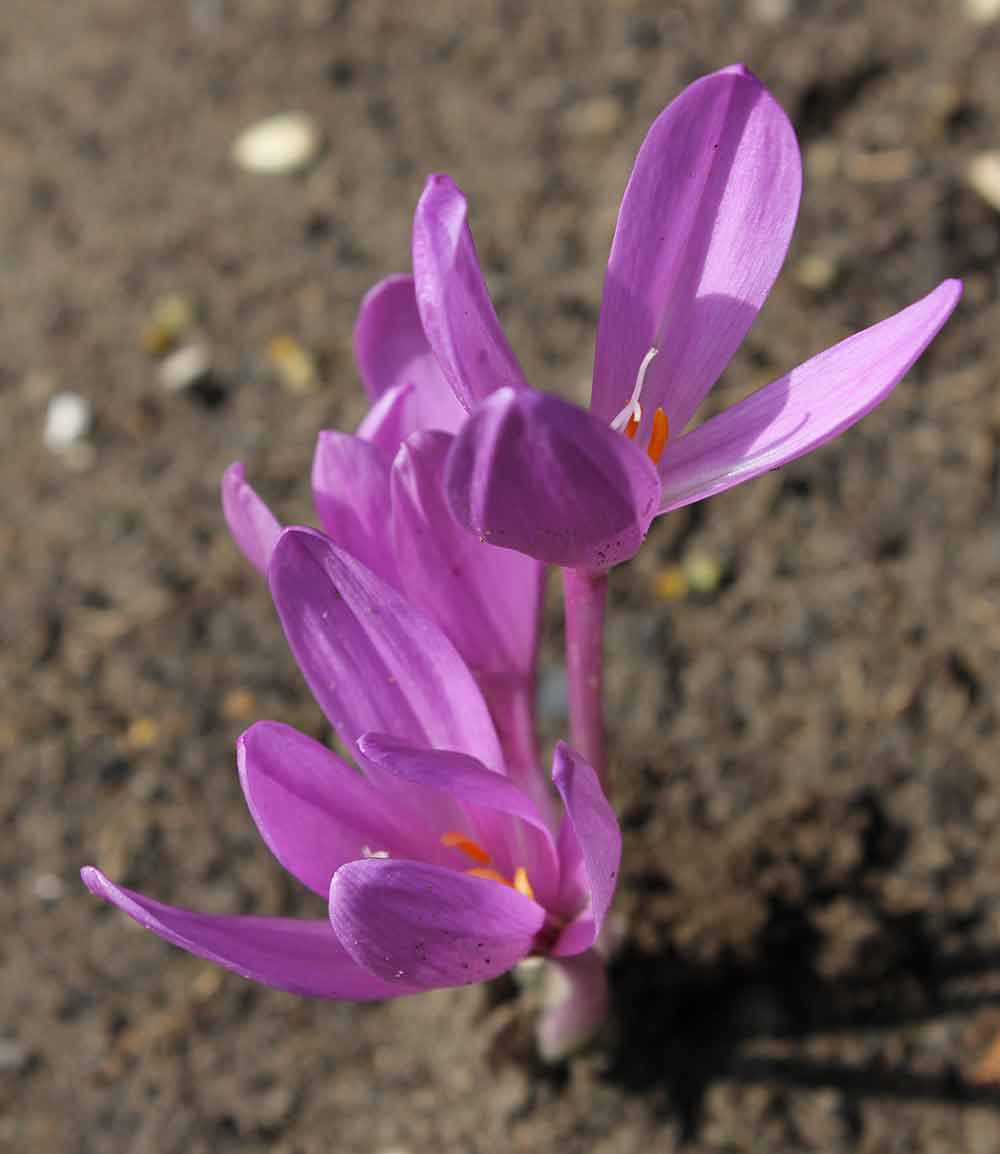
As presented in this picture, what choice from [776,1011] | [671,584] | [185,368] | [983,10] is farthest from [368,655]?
[983,10]

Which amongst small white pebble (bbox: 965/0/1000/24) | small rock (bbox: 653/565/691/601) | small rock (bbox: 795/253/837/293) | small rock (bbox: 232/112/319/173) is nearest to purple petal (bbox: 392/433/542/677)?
small rock (bbox: 653/565/691/601)

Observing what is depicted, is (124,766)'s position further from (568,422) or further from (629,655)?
(568,422)

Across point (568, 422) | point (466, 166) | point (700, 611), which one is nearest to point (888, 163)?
point (466, 166)

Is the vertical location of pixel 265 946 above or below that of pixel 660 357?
below

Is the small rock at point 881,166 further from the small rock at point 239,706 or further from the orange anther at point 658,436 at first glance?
the orange anther at point 658,436

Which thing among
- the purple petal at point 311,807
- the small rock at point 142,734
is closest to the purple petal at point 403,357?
the purple petal at point 311,807

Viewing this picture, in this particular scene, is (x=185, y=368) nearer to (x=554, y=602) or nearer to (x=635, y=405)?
(x=554, y=602)
